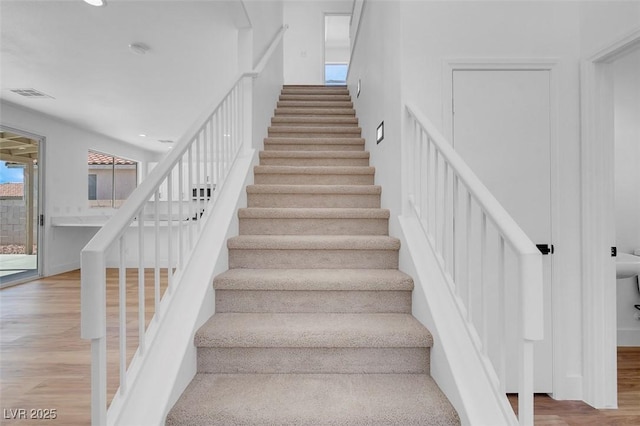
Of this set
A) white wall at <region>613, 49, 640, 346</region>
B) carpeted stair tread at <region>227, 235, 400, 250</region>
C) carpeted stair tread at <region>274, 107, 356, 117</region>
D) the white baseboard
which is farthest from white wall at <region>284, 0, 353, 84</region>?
the white baseboard

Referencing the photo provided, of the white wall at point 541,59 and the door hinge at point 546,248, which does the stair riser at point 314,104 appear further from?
the door hinge at point 546,248

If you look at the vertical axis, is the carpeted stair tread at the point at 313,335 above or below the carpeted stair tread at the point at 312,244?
below

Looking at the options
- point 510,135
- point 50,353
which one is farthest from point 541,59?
point 50,353

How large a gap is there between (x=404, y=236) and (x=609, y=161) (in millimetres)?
1344

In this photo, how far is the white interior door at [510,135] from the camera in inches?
85.2

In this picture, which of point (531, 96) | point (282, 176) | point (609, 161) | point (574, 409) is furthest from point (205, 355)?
point (609, 161)

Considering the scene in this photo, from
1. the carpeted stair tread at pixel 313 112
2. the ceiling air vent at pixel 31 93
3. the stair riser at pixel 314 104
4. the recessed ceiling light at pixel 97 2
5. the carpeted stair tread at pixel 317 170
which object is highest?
the recessed ceiling light at pixel 97 2

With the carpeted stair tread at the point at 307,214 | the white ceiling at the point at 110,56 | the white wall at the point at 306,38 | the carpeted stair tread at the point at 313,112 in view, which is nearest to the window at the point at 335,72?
the white wall at the point at 306,38

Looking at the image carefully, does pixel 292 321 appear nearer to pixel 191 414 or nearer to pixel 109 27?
pixel 191 414

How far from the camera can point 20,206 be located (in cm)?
524

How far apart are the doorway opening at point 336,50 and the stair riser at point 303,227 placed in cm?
679

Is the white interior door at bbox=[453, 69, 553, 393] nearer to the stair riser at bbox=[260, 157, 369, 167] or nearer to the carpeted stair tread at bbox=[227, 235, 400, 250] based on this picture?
the carpeted stair tread at bbox=[227, 235, 400, 250]

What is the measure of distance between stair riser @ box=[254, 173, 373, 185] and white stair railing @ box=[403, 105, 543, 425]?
0.90 meters

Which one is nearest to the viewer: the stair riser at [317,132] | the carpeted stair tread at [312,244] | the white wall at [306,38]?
the carpeted stair tread at [312,244]
